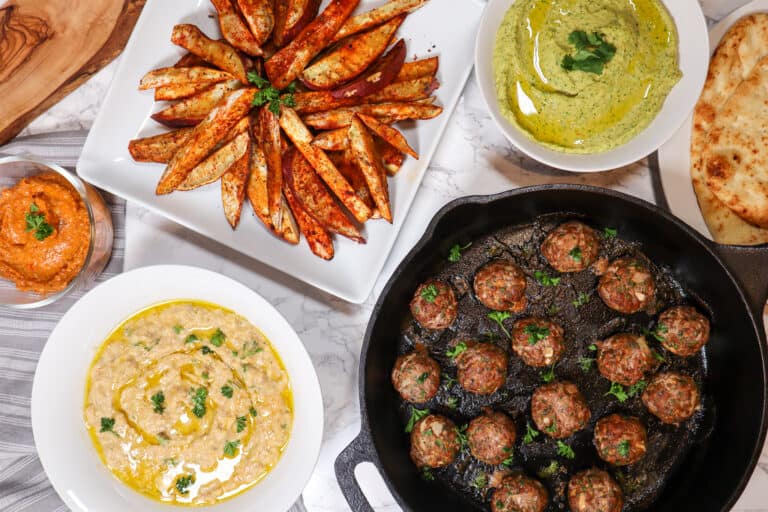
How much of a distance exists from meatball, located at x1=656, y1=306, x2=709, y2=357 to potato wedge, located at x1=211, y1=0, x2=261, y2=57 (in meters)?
2.35

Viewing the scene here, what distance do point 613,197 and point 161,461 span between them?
248 centimetres

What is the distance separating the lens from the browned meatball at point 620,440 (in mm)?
3381

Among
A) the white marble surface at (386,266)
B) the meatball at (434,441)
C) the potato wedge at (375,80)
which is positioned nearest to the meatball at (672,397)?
the white marble surface at (386,266)

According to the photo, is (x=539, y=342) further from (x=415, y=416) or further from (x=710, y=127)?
(x=710, y=127)

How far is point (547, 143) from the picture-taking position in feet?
10.8

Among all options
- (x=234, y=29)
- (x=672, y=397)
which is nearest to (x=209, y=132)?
(x=234, y=29)

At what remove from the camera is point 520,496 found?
3.38 m

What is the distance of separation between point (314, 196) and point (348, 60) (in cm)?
64

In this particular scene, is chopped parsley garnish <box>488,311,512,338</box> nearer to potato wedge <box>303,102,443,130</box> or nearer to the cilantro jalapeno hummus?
the cilantro jalapeno hummus

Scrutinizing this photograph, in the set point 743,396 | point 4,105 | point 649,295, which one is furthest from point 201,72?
point 743,396

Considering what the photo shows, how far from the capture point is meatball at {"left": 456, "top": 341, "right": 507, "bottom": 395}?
3387 millimetres

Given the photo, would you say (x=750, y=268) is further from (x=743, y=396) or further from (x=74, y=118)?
(x=74, y=118)

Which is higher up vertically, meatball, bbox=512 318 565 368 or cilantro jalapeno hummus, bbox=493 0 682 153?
cilantro jalapeno hummus, bbox=493 0 682 153

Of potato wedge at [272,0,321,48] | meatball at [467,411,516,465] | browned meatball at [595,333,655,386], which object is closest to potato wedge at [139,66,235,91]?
potato wedge at [272,0,321,48]
